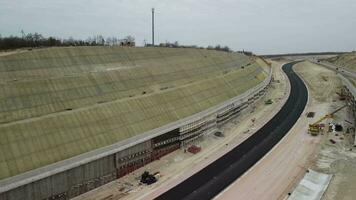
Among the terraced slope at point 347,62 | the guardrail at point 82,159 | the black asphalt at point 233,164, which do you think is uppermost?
the terraced slope at point 347,62

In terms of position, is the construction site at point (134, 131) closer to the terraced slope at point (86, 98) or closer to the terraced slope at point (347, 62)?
the terraced slope at point (86, 98)

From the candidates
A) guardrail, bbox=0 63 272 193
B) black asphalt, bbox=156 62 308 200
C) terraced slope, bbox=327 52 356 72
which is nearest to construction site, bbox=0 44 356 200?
guardrail, bbox=0 63 272 193

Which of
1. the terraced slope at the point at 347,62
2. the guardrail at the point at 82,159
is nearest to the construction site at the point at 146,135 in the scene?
the guardrail at the point at 82,159

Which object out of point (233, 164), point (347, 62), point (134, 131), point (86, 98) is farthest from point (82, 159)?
point (347, 62)

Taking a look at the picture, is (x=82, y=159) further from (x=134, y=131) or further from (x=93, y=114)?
(x=134, y=131)

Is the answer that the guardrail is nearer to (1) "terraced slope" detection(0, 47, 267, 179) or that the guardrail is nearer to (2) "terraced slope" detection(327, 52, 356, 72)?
(1) "terraced slope" detection(0, 47, 267, 179)

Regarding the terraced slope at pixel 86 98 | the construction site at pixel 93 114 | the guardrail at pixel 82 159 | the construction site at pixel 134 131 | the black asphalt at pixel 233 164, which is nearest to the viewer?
the guardrail at pixel 82 159

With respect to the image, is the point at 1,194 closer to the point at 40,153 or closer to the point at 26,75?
the point at 40,153
